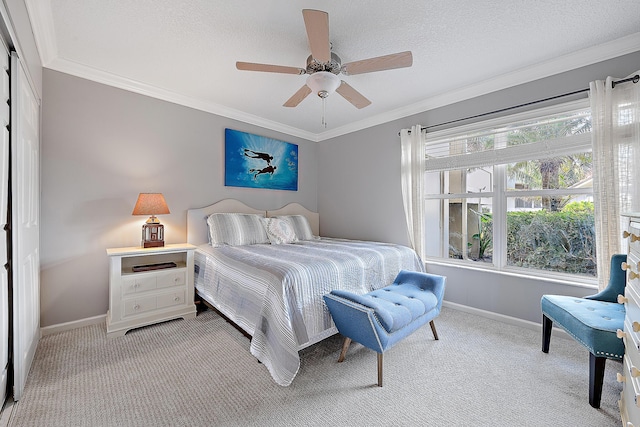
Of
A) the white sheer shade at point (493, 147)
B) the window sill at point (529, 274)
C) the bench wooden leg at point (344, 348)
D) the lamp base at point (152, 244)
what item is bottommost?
the bench wooden leg at point (344, 348)

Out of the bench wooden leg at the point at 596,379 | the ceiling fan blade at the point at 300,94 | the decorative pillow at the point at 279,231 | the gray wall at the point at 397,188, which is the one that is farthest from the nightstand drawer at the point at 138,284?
the bench wooden leg at the point at 596,379

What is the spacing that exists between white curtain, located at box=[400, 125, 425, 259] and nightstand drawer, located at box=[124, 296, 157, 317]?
2.93 m

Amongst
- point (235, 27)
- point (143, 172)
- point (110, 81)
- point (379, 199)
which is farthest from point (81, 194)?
point (379, 199)

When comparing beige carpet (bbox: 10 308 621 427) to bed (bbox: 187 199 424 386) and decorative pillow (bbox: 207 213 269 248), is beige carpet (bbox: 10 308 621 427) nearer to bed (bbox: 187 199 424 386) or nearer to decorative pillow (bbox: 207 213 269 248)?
bed (bbox: 187 199 424 386)

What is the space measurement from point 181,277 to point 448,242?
315 cm

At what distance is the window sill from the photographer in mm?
2352

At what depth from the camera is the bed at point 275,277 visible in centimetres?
175

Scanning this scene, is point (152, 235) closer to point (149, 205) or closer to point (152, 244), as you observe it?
point (152, 244)

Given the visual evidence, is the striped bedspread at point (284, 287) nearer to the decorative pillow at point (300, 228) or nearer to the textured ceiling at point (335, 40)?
the decorative pillow at point (300, 228)

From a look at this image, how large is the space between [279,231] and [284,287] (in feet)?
5.59

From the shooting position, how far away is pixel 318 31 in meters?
1.61

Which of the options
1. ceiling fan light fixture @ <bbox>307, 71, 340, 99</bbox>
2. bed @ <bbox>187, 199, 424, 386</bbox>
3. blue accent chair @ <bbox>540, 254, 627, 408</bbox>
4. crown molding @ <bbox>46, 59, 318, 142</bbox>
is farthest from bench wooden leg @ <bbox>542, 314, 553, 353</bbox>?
crown molding @ <bbox>46, 59, 318, 142</bbox>

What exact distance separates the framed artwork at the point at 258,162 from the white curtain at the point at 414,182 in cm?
179

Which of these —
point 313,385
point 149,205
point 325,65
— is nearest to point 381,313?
point 313,385
